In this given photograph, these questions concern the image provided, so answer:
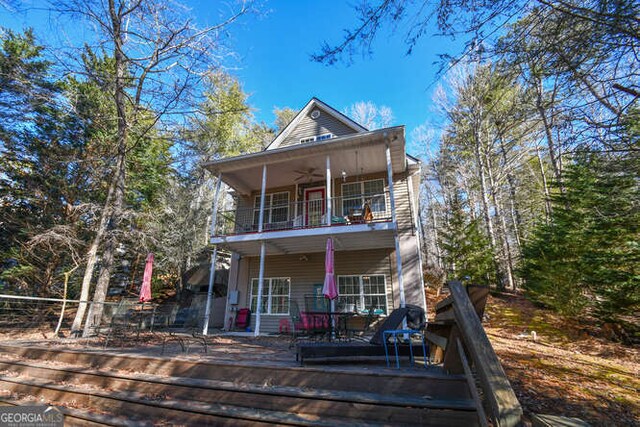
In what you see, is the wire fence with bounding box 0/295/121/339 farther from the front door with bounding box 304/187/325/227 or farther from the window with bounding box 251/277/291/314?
the front door with bounding box 304/187/325/227

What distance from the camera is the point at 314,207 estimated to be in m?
11.9

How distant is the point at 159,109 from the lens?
9.81m

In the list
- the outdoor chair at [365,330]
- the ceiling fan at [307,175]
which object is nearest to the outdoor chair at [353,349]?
the outdoor chair at [365,330]

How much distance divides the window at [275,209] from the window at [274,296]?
2596mm

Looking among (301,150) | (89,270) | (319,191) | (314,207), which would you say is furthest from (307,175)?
(89,270)

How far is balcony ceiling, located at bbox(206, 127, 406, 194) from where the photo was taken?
916 centimetres

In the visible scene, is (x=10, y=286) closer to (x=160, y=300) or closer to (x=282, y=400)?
(x=160, y=300)

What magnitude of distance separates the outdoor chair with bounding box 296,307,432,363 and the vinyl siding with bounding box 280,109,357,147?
9.59 m

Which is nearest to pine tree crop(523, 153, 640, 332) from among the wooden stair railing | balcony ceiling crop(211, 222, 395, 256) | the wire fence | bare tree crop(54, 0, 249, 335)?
the wooden stair railing

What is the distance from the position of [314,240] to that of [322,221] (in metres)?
1.49

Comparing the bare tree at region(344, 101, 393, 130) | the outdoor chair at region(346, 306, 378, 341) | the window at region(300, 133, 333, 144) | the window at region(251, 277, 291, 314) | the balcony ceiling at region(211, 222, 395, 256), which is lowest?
the outdoor chair at region(346, 306, 378, 341)

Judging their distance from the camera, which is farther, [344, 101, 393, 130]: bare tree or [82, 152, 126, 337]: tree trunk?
[344, 101, 393, 130]: bare tree

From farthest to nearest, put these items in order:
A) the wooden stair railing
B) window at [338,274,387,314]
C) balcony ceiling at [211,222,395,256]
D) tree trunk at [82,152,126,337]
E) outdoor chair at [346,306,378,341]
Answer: window at [338,274,387,314]
tree trunk at [82,152,126,337]
balcony ceiling at [211,222,395,256]
outdoor chair at [346,306,378,341]
the wooden stair railing

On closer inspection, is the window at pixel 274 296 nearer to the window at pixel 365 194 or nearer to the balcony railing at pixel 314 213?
the balcony railing at pixel 314 213
